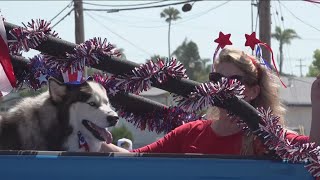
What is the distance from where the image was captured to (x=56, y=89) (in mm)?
3340

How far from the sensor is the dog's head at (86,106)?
3.32m

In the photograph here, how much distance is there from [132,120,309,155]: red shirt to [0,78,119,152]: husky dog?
0.32 metres

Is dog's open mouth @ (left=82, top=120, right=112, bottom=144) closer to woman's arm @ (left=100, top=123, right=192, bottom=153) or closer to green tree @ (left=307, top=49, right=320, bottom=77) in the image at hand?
woman's arm @ (left=100, top=123, right=192, bottom=153)

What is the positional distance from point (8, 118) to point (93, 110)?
1.50 feet

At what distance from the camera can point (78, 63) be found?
2.93 m

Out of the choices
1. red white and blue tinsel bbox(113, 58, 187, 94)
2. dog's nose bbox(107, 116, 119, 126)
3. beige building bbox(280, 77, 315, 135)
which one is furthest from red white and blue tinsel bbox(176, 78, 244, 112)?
beige building bbox(280, 77, 315, 135)

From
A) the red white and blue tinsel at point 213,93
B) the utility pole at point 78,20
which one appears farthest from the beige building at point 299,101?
the red white and blue tinsel at point 213,93

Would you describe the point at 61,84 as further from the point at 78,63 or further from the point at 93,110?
the point at 78,63

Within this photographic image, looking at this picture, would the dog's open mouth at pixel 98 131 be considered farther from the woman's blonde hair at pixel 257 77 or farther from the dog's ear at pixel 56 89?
the woman's blonde hair at pixel 257 77

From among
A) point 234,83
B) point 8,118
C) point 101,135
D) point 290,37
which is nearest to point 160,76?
point 234,83

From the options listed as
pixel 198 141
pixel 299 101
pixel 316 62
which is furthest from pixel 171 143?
pixel 299 101

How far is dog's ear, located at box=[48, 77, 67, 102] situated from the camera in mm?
3311

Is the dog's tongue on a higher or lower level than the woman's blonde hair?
lower

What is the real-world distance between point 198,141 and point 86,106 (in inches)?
25.8
